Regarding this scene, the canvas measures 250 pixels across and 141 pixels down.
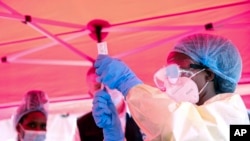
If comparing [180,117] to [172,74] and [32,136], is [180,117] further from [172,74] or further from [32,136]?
[32,136]

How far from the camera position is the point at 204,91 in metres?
1.55

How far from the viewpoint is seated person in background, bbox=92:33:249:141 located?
1244mm

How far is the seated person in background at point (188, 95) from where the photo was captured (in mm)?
1244

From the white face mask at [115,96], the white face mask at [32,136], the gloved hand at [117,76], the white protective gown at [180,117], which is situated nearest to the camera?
the white protective gown at [180,117]

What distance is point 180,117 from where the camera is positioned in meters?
1.25

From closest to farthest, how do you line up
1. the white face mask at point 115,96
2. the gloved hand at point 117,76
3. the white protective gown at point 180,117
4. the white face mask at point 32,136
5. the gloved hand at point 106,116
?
1. the white protective gown at point 180,117
2. the gloved hand at point 117,76
3. the gloved hand at point 106,116
4. the white face mask at point 115,96
5. the white face mask at point 32,136

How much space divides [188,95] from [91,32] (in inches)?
36.5

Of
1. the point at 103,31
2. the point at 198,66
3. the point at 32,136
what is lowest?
the point at 32,136

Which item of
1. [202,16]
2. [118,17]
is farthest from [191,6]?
[118,17]

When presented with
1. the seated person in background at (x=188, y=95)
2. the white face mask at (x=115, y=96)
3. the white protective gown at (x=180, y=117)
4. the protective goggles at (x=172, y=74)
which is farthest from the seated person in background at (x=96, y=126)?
the white protective gown at (x=180, y=117)

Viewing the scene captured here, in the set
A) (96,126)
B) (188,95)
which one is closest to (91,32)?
(96,126)

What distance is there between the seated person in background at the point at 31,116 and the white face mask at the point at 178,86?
150cm

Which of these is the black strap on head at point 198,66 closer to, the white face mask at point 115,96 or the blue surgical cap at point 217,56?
the blue surgical cap at point 217,56

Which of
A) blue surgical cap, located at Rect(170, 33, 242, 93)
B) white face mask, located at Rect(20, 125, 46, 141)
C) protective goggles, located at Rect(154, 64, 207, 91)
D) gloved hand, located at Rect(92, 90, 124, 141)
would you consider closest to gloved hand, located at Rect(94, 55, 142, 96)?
protective goggles, located at Rect(154, 64, 207, 91)
